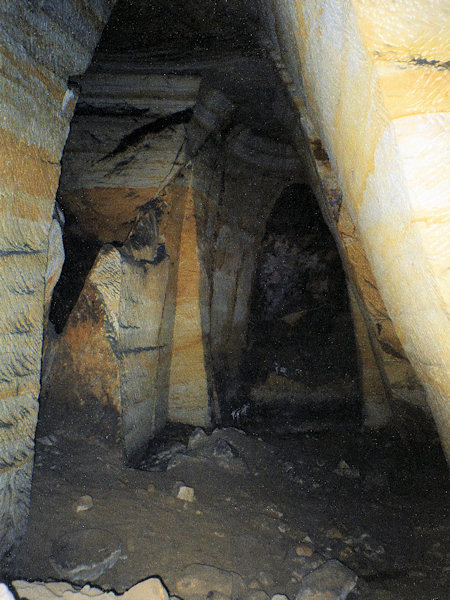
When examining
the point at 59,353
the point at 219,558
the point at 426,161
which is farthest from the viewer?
the point at 59,353

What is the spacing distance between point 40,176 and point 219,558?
6.09 feet

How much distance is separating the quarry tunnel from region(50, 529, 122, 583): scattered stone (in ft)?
0.04

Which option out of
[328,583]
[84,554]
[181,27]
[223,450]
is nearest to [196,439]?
[223,450]

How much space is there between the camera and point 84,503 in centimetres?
228

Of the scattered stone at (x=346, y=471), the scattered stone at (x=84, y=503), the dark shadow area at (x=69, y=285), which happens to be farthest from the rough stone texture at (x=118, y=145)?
the scattered stone at (x=346, y=471)

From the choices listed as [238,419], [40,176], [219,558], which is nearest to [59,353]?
[40,176]

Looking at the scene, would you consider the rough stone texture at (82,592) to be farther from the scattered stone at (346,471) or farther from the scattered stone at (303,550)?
the scattered stone at (346,471)

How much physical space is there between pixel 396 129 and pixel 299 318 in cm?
423

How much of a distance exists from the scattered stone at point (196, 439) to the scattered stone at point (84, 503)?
43.0 inches

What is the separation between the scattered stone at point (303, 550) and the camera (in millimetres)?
2184

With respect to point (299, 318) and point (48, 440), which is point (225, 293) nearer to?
point (299, 318)

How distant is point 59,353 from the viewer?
10.1ft

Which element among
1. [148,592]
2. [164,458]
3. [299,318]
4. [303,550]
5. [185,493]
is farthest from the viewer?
[299,318]

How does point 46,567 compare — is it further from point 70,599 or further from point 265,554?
point 265,554
